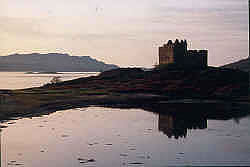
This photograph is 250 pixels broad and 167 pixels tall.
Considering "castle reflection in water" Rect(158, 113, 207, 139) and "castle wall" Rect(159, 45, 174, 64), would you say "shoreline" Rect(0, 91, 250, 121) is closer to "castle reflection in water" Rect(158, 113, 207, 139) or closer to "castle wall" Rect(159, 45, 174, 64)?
"castle reflection in water" Rect(158, 113, 207, 139)

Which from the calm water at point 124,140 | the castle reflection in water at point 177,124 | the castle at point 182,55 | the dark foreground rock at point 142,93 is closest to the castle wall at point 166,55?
the castle at point 182,55

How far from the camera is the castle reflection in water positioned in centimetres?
2812

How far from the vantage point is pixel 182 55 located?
90.0 m

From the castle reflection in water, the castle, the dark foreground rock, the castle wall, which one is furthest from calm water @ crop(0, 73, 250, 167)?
the castle wall

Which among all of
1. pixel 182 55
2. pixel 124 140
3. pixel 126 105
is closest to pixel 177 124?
pixel 124 140

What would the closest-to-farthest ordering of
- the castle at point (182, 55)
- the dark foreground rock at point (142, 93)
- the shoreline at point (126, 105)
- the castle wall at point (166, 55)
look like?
1. the shoreline at point (126, 105)
2. the dark foreground rock at point (142, 93)
3. the castle at point (182, 55)
4. the castle wall at point (166, 55)

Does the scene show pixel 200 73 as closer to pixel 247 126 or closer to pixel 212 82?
pixel 212 82

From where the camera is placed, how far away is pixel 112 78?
240 feet

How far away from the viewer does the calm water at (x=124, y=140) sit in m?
19.3

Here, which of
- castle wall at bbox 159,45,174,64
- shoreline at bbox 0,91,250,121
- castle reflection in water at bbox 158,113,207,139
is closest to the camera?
castle reflection in water at bbox 158,113,207,139

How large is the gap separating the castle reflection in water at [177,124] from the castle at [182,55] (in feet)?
172

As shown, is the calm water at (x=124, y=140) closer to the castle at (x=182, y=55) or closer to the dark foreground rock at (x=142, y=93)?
the dark foreground rock at (x=142, y=93)

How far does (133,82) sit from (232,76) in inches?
736

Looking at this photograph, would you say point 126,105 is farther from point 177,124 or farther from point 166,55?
point 166,55
